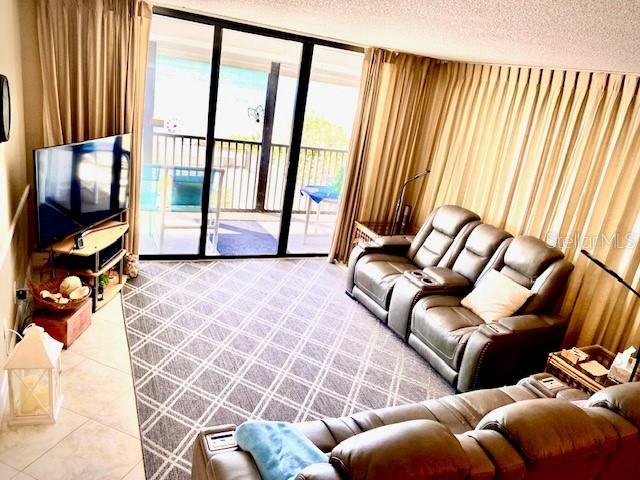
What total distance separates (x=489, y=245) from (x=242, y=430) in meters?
2.81

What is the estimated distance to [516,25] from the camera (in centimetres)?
217

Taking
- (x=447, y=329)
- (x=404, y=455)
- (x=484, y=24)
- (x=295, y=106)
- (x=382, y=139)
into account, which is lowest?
(x=447, y=329)

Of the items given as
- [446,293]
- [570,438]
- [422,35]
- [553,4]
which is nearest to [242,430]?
[570,438]

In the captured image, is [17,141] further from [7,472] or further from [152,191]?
[7,472]

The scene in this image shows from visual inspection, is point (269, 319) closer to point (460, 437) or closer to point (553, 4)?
point (460, 437)

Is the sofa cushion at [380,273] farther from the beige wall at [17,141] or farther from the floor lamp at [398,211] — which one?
the beige wall at [17,141]

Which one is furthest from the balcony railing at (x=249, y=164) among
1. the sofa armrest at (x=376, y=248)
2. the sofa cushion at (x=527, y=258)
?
the sofa cushion at (x=527, y=258)

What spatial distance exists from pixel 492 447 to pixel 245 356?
6.86 ft

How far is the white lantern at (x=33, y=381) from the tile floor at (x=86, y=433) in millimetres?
60

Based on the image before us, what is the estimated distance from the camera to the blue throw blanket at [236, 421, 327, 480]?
1493 mm

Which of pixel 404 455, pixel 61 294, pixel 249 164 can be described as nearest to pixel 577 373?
pixel 404 455

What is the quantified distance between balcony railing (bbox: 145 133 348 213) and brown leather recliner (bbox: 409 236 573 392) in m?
2.74

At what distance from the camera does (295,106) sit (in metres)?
4.71

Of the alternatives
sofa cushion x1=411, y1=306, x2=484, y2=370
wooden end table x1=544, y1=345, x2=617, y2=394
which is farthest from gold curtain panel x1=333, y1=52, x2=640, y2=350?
sofa cushion x1=411, y1=306, x2=484, y2=370
